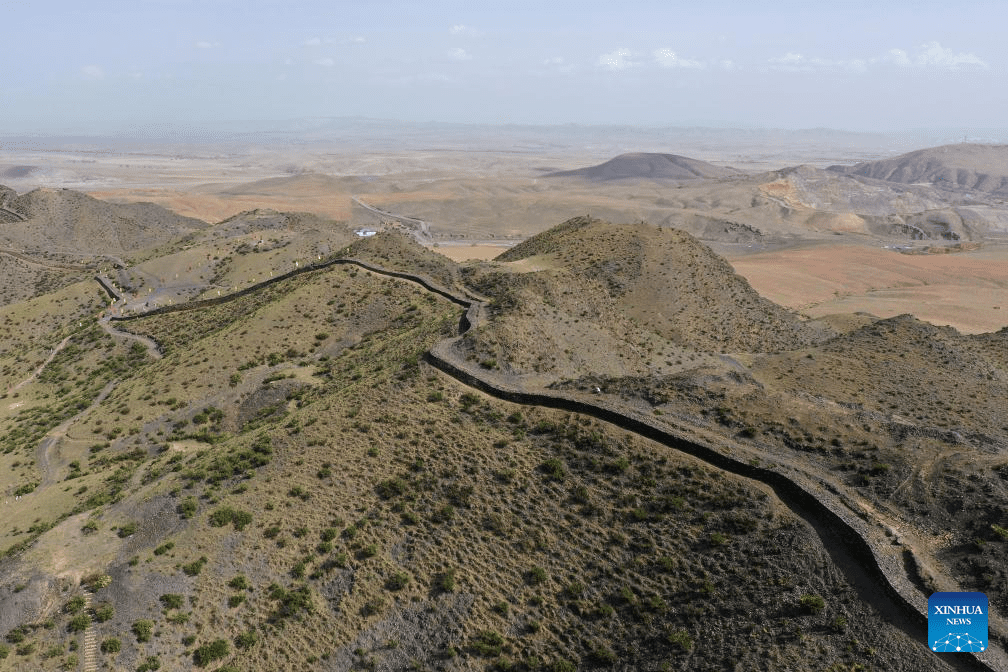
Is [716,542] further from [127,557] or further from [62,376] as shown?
[62,376]

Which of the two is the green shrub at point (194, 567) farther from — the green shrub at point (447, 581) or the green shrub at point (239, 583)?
the green shrub at point (447, 581)

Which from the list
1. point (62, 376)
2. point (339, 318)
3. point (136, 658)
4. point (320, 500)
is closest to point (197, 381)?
point (339, 318)

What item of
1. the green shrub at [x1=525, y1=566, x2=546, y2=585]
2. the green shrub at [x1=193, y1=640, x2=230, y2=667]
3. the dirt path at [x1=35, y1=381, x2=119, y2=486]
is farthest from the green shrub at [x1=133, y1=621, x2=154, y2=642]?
the dirt path at [x1=35, y1=381, x2=119, y2=486]

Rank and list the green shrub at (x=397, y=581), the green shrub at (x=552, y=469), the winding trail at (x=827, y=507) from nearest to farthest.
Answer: the winding trail at (x=827, y=507) → the green shrub at (x=397, y=581) → the green shrub at (x=552, y=469)

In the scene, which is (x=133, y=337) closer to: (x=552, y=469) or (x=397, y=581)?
(x=397, y=581)

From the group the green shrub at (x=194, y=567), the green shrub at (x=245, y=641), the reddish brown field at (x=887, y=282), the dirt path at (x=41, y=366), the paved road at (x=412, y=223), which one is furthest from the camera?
the paved road at (x=412, y=223)

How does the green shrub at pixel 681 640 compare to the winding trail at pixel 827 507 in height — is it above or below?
below

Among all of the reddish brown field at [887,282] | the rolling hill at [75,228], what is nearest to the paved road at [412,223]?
the rolling hill at [75,228]
